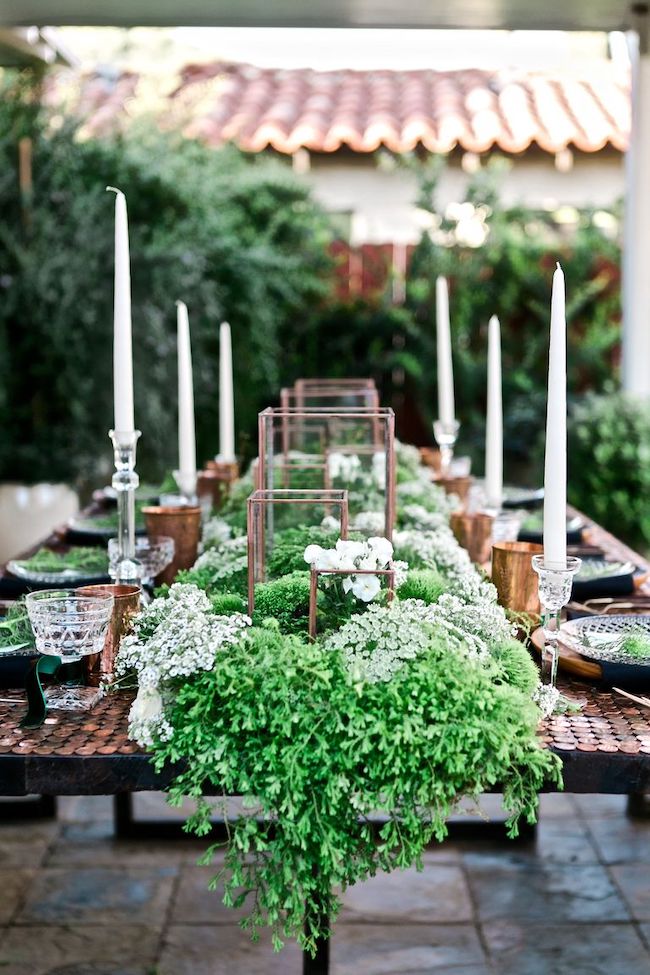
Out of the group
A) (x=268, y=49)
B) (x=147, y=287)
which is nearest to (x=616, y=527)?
(x=147, y=287)

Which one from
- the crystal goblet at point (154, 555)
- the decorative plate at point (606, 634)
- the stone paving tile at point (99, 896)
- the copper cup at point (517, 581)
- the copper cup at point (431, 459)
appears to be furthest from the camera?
the copper cup at point (431, 459)

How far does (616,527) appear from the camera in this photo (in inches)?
223

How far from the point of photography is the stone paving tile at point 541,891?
255 cm

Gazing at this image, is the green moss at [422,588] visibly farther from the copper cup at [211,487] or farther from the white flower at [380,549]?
the copper cup at [211,487]

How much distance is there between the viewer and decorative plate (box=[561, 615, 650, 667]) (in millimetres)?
1717

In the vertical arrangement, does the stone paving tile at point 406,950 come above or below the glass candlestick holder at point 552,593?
below

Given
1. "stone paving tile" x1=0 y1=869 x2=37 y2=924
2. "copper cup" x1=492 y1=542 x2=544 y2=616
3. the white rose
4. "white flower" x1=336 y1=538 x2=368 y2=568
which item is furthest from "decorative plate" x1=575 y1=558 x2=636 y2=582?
"stone paving tile" x1=0 y1=869 x2=37 y2=924

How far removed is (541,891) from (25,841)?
1238 mm

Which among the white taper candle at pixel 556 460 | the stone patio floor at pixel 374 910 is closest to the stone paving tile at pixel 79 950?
the stone patio floor at pixel 374 910

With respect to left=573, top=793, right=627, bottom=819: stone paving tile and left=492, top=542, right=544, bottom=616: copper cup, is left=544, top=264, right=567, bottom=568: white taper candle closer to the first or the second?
left=492, top=542, right=544, bottom=616: copper cup

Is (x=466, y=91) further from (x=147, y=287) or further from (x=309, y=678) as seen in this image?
(x=309, y=678)

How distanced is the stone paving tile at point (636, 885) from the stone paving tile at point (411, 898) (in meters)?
0.35

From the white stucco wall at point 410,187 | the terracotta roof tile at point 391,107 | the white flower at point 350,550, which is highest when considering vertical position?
the terracotta roof tile at point 391,107

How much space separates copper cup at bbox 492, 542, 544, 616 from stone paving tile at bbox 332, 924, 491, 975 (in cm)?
84
